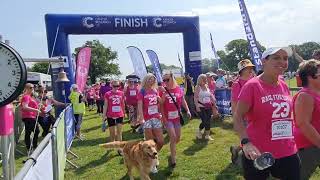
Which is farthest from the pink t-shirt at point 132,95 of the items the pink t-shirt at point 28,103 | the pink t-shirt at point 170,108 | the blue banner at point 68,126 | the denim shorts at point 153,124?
the denim shorts at point 153,124

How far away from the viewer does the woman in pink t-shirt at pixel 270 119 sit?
3982mm

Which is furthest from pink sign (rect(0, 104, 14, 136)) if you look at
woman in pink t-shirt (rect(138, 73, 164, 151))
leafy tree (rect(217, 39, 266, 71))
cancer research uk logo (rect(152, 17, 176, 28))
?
leafy tree (rect(217, 39, 266, 71))

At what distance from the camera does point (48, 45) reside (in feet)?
47.4

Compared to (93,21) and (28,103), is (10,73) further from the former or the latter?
(93,21)

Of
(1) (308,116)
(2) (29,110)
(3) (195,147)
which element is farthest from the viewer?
(2) (29,110)

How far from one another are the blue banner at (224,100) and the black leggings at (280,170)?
433 inches

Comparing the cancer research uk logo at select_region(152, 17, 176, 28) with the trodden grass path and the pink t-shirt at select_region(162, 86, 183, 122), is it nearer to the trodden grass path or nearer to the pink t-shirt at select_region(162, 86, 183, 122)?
the trodden grass path

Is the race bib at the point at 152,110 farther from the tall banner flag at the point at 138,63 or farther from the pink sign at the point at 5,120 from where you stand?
the tall banner flag at the point at 138,63

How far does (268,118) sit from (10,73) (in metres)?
2.25

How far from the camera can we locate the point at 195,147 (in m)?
10.7

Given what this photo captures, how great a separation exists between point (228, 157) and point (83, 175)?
9.77 ft

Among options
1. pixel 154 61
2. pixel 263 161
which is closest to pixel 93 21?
pixel 154 61

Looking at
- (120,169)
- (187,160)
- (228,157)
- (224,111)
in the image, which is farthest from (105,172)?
(224,111)

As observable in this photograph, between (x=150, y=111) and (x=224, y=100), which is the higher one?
(x=150, y=111)
